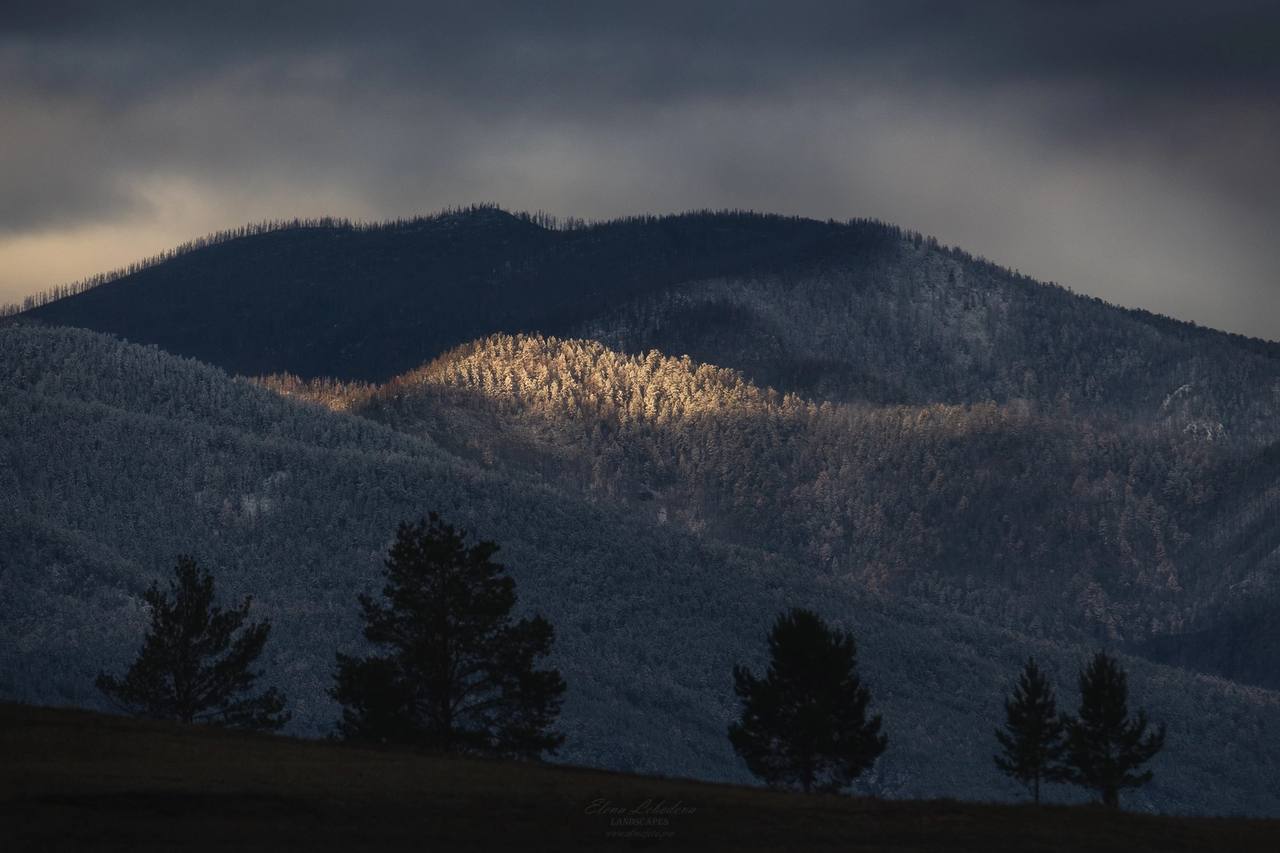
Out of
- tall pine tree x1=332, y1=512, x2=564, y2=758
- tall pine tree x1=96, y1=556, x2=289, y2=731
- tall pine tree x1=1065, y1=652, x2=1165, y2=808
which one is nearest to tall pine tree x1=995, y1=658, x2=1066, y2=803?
tall pine tree x1=1065, y1=652, x2=1165, y2=808

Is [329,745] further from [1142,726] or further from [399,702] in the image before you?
[1142,726]

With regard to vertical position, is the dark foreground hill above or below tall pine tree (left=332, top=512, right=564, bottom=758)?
below

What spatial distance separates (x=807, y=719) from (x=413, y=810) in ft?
117

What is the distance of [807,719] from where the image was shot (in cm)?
8925

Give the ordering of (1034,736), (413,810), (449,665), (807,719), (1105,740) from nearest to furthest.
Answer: (413,810), (449,665), (807,719), (1105,740), (1034,736)

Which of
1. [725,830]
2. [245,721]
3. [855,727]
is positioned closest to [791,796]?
[725,830]

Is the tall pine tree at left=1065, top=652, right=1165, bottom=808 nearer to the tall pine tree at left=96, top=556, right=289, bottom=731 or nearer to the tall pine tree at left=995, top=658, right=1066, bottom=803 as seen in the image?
the tall pine tree at left=995, top=658, right=1066, bottom=803

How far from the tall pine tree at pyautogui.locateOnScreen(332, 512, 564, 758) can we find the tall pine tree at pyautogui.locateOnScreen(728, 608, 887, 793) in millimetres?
9638

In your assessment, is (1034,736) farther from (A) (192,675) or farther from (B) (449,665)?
(A) (192,675)

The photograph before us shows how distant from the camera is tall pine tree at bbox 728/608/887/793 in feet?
293

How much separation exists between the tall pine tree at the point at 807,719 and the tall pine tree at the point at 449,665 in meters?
9.64

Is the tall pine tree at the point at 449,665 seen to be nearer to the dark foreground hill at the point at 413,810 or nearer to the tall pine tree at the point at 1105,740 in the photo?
the dark foreground hill at the point at 413,810

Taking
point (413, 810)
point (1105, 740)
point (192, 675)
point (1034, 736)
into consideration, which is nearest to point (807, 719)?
point (1034, 736)

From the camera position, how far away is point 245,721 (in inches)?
3605
